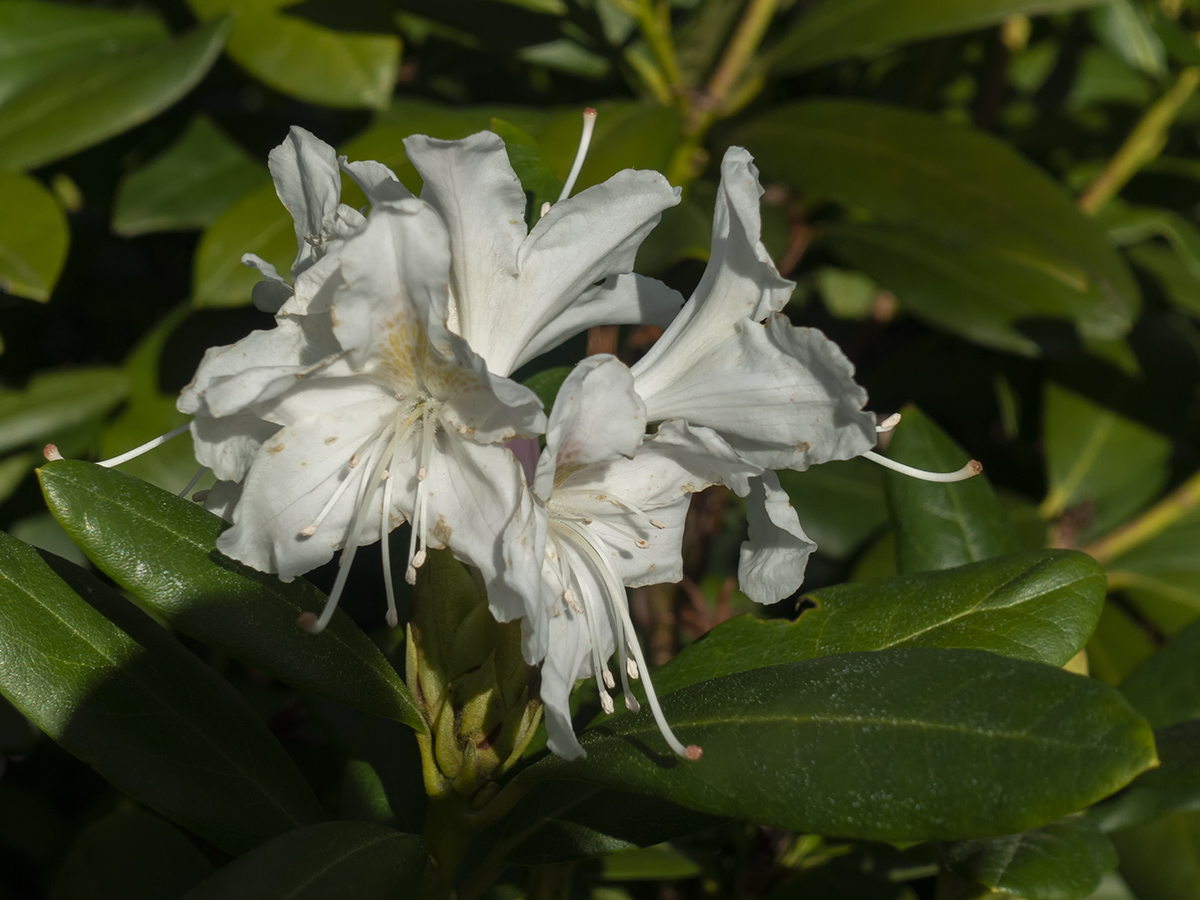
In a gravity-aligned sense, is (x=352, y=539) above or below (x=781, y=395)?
below

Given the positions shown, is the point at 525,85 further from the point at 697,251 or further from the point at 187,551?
the point at 187,551

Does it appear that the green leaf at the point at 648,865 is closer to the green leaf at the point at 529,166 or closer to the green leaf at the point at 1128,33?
the green leaf at the point at 529,166

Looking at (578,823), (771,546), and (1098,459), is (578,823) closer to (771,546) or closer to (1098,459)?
(771,546)

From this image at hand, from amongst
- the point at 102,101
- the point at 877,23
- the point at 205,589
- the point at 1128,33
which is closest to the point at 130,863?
the point at 205,589

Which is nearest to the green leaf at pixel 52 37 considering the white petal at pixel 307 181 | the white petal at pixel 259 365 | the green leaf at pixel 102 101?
the green leaf at pixel 102 101

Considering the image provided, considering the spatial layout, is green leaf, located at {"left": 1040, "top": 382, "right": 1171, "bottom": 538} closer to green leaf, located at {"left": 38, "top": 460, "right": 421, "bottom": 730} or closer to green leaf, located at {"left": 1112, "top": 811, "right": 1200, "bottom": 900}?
green leaf, located at {"left": 1112, "top": 811, "right": 1200, "bottom": 900}

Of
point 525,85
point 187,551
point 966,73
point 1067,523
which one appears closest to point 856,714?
point 187,551

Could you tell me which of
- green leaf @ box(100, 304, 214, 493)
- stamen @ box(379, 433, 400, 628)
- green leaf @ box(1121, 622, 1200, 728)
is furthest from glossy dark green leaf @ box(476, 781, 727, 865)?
green leaf @ box(100, 304, 214, 493)
